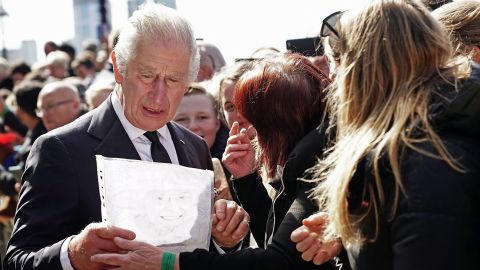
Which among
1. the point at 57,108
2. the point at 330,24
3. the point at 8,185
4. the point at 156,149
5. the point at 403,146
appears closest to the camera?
the point at 403,146

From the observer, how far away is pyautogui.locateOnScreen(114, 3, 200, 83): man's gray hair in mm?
3598

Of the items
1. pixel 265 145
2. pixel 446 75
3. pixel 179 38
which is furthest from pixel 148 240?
pixel 446 75

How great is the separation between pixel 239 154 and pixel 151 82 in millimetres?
554

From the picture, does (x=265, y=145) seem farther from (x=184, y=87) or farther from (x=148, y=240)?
(x=148, y=240)

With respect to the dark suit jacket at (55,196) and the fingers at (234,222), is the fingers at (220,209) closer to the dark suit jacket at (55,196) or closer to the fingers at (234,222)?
the fingers at (234,222)

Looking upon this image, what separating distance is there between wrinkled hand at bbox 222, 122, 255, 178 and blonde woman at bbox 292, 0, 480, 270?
3.54ft

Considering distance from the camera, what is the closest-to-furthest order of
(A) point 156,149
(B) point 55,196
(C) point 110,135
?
(B) point 55,196 → (C) point 110,135 → (A) point 156,149

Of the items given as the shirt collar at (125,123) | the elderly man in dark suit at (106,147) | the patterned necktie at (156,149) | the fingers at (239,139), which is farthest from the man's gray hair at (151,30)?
the fingers at (239,139)

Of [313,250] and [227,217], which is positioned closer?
[313,250]

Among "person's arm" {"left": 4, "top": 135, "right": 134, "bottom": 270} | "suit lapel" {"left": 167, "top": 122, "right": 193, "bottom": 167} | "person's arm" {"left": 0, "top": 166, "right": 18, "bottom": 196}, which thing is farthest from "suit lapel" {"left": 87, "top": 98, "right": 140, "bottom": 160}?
"person's arm" {"left": 0, "top": 166, "right": 18, "bottom": 196}

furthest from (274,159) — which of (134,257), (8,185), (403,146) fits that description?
(8,185)

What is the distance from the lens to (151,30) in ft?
11.8

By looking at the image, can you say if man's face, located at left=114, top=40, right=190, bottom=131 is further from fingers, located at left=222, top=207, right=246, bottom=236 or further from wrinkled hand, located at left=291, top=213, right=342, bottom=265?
wrinkled hand, located at left=291, top=213, right=342, bottom=265

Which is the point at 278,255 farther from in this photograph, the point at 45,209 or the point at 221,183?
the point at 221,183
